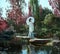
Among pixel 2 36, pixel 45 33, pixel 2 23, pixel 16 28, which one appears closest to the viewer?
pixel 2 36

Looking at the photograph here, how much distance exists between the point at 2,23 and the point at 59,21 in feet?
11.0

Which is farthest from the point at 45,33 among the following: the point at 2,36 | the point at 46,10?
the point at 46,10

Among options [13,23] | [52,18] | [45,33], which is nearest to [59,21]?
[52,18]

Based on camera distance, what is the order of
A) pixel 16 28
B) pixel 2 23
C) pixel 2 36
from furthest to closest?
1. pixel 16 28
2. pixel 2 23
3. pixel 2 36

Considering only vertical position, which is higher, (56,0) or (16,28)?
(56,0)

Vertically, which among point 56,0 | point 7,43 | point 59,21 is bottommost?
point 7,43

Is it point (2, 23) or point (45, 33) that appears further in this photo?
point (2, 23)

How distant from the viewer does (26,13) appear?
16047 millimetres

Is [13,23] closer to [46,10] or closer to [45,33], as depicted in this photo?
[46,10]

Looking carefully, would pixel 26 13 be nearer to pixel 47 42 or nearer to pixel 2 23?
pixel 2 23

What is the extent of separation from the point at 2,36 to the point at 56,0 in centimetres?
349

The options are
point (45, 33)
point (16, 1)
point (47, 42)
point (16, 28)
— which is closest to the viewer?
point (47, 42)

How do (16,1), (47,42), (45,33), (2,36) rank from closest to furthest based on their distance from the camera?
(47,42), (2,36), (45,33), (16,1)

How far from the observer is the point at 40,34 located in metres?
12.0
